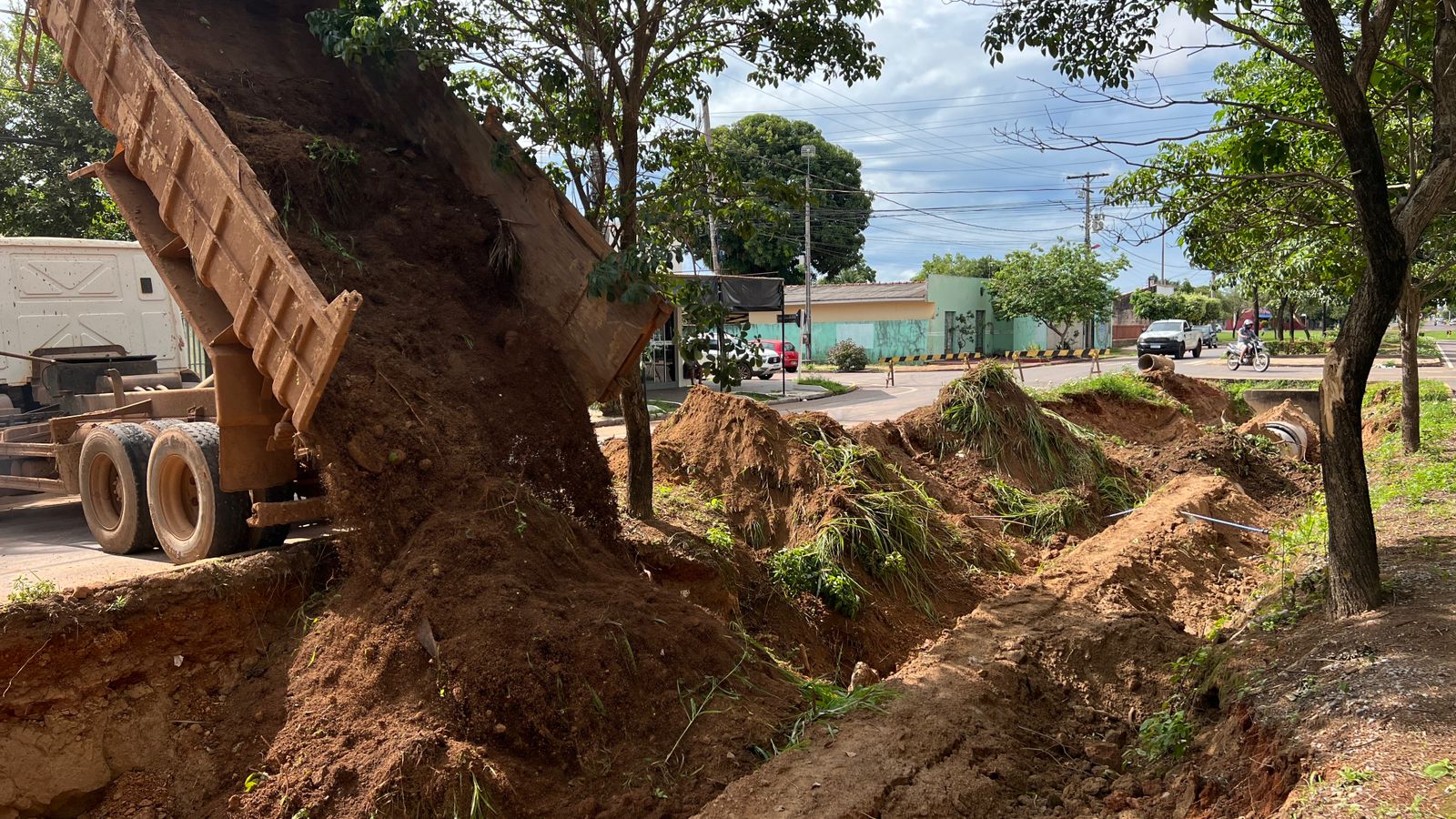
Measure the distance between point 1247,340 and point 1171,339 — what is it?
10.8 meters

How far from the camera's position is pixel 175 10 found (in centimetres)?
669

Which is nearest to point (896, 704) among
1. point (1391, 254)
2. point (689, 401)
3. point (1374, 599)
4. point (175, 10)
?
point (1374, 599)

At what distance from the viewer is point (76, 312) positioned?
9.26 metres

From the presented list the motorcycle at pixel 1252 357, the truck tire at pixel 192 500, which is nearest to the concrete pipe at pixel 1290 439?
the truck tire at pixel 192 500

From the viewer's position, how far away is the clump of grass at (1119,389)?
15179 millimetres

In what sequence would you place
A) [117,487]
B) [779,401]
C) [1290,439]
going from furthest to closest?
[779,401]
[1290,439]
[117,487]

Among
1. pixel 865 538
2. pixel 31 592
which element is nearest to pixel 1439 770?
pixel 865 538

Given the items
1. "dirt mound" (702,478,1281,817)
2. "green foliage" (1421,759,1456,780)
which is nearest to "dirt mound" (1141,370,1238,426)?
"dirt mound" (702,478,1281,817)

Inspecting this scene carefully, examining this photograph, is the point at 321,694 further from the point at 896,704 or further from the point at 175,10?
the point at 175,10

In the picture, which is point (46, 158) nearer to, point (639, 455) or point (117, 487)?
point (117, 487)

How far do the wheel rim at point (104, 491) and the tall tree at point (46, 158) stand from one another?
12.6 metres

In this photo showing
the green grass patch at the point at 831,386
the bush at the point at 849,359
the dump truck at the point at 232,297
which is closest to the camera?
the dump truck at the point at 232,297

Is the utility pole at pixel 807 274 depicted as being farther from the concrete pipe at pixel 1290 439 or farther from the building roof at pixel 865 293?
the concrete pipe at pixel 1290 439

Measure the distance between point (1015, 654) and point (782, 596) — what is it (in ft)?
5.63
